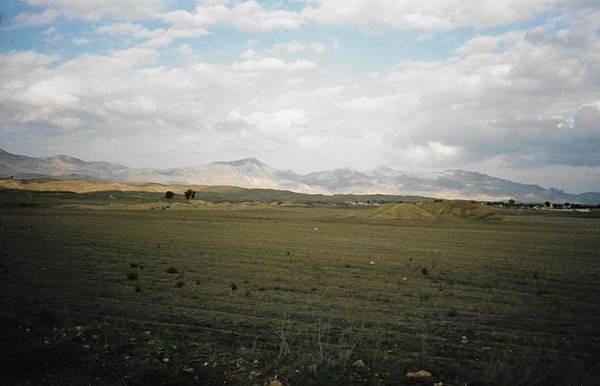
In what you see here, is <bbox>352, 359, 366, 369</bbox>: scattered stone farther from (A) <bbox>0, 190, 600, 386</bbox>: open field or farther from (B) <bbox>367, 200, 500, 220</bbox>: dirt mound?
(B) <bbox>367, 200, 500, 220</bbox>: dirt mound

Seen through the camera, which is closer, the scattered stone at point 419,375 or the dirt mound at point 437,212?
the scattered stone at point 419,375

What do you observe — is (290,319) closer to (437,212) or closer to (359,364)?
(359,364)

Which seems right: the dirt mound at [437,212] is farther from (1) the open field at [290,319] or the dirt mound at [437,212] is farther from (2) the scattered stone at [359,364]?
(2) the scattered stone at [359,364]

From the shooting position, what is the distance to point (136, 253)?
21219mm

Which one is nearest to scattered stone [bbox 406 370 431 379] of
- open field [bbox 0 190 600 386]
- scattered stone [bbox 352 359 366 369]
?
open field [bbox 0 190 600 386]

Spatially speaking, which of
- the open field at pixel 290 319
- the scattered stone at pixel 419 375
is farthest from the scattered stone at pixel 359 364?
the scattered stone at pixel 419 375

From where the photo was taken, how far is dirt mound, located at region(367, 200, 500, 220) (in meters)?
57.8

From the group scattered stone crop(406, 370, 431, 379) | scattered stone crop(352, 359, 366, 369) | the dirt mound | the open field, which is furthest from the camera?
the dirt mound

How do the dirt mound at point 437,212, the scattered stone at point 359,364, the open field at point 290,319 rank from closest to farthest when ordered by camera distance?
the open field at point 290,319, the scattered stone at point 359,364, the dirt mound at point 437,212

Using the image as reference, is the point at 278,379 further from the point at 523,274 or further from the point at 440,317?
the point at 523,274

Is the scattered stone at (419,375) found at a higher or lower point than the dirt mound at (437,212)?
lower

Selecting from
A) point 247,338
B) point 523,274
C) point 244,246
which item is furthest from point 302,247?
point 247,338

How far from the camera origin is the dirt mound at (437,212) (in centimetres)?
5781

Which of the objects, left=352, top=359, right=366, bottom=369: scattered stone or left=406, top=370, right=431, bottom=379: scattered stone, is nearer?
left=406, top=370, right=431, bottom=379: scattered stone
